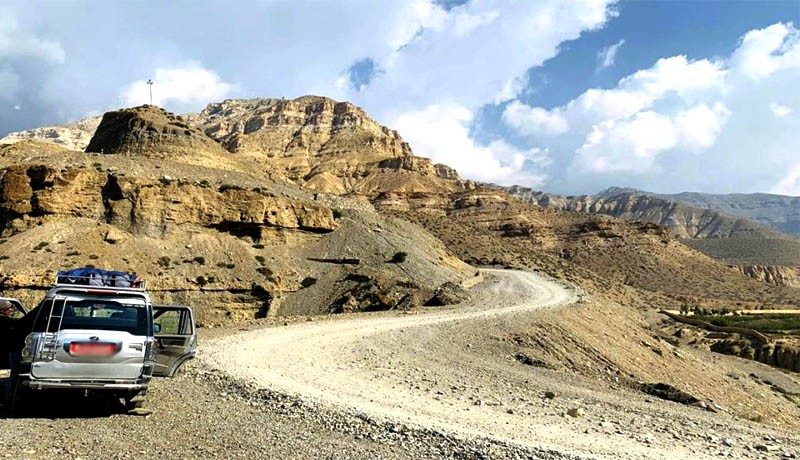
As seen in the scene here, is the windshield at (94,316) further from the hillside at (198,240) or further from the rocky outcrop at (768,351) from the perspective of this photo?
the rocky outcrop at (768,351)

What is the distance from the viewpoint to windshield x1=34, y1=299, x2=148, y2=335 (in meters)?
7.71

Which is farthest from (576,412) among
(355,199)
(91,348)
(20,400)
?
(355,199)

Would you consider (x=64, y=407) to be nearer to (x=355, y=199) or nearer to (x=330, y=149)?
(x=355, y=199)

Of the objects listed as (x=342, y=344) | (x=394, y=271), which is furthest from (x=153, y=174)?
(x=342, y=344)

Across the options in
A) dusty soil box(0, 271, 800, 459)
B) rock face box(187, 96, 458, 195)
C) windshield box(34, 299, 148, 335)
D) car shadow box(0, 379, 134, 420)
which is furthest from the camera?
rock face box(187, 96, 458, 195)

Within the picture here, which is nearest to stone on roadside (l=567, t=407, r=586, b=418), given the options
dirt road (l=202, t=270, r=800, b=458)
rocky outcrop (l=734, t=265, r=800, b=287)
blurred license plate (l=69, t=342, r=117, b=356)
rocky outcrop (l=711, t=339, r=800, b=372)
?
dirt road (l=202, t=270, r=800, b=458)

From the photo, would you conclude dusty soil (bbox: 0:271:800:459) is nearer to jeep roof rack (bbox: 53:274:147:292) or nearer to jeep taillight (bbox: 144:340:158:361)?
jeep taillight (bbox: 144:340:158:361)

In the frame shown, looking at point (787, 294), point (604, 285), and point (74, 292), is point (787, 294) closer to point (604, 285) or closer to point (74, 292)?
point (604, 285)

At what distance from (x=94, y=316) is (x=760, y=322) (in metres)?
69.8

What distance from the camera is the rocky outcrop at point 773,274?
410 ft

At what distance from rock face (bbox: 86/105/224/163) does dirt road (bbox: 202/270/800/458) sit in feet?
118

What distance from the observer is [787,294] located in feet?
303

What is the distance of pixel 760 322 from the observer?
198 ft

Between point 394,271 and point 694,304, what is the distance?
178ft
